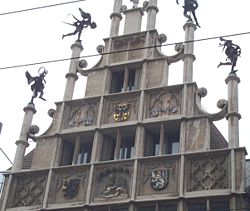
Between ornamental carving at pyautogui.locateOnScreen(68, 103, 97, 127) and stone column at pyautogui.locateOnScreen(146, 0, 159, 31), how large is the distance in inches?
139

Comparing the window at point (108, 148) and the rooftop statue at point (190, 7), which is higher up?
the rooftop statue at point (190, 7)

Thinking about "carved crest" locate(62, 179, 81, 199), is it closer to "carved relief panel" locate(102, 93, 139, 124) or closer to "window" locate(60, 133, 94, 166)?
"window" locate(60, 133, 94, 166)

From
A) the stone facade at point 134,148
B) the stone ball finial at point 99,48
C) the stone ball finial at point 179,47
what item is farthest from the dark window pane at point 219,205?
the stone ball finial at point 99,48

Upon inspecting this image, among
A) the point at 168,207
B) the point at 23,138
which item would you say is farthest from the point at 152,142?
the point at 23,138

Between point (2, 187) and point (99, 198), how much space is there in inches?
134

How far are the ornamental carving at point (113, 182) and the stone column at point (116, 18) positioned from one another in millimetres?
5692

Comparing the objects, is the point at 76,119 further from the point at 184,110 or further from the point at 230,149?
the point at 230,149

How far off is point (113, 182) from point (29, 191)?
274 centimetres

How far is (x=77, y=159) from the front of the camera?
2005 centimetres

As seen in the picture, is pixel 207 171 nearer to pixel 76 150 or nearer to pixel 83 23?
pixel 76 150

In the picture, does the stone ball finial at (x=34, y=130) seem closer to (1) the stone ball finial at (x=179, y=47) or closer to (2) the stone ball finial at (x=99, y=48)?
(2) the stone ball finial at (x=99, y=48)

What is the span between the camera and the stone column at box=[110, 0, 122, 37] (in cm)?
2298

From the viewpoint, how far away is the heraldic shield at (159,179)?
18.2 metres

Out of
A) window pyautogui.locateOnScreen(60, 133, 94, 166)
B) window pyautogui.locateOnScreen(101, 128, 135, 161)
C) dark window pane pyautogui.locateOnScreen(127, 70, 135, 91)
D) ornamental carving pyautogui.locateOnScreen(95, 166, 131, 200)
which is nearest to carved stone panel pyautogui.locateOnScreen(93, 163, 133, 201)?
ornamental carving pyautogui.locateOnScreen(95, 166, 131, 200)
